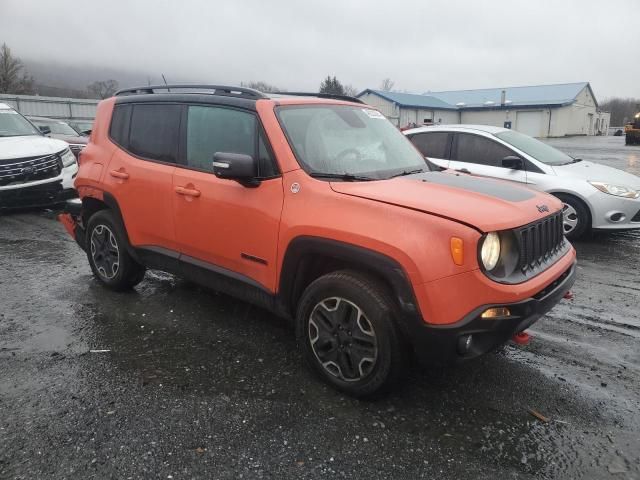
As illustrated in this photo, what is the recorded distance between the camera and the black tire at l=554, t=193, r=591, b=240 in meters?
6.98

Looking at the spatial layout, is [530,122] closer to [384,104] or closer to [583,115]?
[583,115]

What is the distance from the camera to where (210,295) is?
5066 mm

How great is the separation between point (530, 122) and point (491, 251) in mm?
55734

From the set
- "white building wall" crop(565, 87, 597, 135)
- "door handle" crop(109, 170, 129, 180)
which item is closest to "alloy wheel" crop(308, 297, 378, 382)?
"door handle" crop(109, 170, 129, 180)

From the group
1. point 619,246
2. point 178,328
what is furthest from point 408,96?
point 178,328

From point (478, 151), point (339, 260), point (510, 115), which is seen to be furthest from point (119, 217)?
point (510, 115)

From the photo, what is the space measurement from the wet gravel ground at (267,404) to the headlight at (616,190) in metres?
2.72

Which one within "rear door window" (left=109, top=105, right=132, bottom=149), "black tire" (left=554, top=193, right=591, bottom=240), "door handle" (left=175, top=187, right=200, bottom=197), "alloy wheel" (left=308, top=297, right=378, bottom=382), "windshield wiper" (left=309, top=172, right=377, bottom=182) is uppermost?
"rear door window" (left=109, top=105, right=132, bottom=149)

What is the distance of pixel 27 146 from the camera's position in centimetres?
890

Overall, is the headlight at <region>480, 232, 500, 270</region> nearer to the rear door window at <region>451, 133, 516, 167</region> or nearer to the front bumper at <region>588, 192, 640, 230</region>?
the front bumper at <region>588, 192, 640, 230</region>

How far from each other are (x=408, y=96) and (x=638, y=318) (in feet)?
184

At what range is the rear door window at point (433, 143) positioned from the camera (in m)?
7.91

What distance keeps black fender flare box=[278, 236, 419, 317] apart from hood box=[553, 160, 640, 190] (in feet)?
17.4

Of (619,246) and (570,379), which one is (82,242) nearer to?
(570,379)
